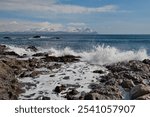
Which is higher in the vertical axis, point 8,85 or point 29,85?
point 8,85

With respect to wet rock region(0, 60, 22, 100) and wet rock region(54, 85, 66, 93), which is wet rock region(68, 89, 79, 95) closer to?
wet rock region(54, 85, 66, 93)

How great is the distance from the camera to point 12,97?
10.1m

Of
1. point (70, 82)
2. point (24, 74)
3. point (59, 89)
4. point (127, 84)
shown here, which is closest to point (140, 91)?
point (127, 84)

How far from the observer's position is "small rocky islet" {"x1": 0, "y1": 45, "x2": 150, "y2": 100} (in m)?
10.3

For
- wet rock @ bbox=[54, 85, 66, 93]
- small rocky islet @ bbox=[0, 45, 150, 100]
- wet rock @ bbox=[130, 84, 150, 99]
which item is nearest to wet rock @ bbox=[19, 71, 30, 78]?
small rocky islet @ bbox=[0, 45, 150, 100]

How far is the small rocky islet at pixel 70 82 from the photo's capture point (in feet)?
33.8

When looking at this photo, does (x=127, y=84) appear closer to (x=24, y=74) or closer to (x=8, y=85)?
(x=8, y=85)

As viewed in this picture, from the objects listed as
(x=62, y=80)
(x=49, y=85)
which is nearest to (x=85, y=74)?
(x=62, y=80)

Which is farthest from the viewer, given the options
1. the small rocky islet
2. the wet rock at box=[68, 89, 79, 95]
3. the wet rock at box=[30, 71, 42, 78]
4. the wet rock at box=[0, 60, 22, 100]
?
the wet rock at box=[30, 71, 42, 78]

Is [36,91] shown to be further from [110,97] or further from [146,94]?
[146,94]

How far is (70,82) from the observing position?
12531mm

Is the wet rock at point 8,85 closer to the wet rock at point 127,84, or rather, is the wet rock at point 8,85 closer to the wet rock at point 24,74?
the wet rock at point 24,74

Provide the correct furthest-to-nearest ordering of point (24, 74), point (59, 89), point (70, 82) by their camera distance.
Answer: point (24, 74)
point (70, 82)
point (59, 89)

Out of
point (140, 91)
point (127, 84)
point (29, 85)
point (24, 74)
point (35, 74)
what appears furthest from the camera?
point (35, 74)
